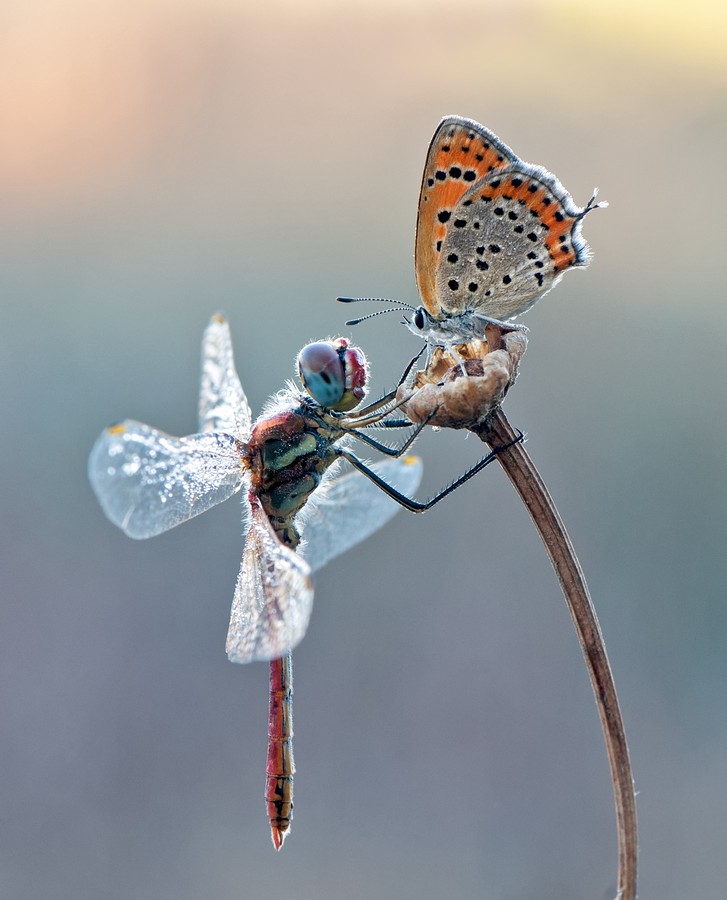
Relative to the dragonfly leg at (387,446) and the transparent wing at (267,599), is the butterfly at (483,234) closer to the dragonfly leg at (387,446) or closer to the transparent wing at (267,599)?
the dragonfly leg at (387,446)

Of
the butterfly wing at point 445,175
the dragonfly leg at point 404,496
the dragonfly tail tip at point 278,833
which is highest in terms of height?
the butterfly wing at point 445,175

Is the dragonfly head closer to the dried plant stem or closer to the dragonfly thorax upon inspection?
the dragonfly thorax

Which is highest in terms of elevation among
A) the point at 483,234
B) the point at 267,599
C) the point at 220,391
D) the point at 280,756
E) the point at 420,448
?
the point at 420,448

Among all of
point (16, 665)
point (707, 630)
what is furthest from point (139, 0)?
point (707, 630)

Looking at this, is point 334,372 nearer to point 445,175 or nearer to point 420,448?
point 445,175

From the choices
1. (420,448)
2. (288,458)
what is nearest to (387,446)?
(288,458)

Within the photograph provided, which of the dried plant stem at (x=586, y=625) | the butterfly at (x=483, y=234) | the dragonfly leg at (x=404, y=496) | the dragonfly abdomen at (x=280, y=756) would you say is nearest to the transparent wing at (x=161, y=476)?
the dragonfly leg at (x=404, y=496)

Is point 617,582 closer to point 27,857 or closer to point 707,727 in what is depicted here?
point 707,727
